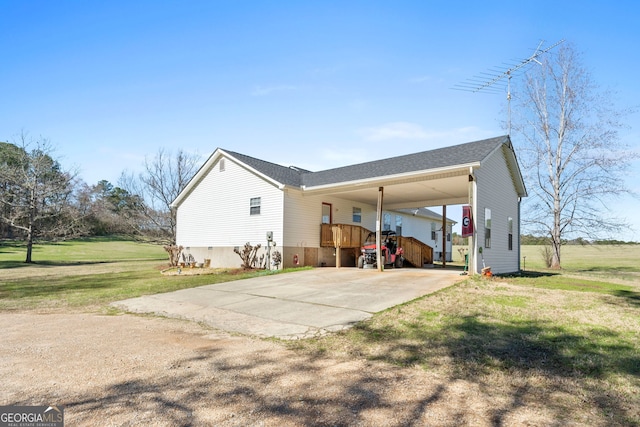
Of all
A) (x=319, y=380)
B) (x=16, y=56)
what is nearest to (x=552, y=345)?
(x=319, y=380)

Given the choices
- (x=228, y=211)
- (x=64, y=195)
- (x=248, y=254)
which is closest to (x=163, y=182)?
(x=64, y=195)

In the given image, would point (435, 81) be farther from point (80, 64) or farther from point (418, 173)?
point (80, 64)

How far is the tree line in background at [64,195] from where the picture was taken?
24.4 meters

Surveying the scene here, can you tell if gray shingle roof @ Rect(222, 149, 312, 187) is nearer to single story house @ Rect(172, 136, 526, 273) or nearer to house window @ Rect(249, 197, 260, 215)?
single story house @ Rect(172, 136, 526, 273)

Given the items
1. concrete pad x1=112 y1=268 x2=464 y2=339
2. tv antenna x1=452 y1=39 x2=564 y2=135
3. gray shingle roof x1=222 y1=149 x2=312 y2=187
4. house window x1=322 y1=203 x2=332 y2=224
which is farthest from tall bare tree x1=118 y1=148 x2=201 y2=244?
tv antenna x1=452 y1=39 x2=564 y2=135

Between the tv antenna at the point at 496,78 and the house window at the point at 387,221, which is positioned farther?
the house window at the point at 387,221

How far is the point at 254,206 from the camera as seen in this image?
56.5 feet

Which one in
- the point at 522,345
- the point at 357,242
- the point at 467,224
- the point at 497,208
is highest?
the point at 497,208

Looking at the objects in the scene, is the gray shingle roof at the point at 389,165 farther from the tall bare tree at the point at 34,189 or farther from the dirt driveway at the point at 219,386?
the tall bare tree at the point at 34,189

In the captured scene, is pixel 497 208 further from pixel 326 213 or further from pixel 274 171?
pixel 274 171

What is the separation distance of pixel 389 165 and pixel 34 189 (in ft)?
80.5

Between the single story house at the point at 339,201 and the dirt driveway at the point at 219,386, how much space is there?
31.0ft

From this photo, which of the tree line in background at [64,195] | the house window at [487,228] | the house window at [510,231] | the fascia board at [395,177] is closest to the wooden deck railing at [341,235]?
the fascia board at [395,177]

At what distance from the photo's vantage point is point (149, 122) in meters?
14.4
